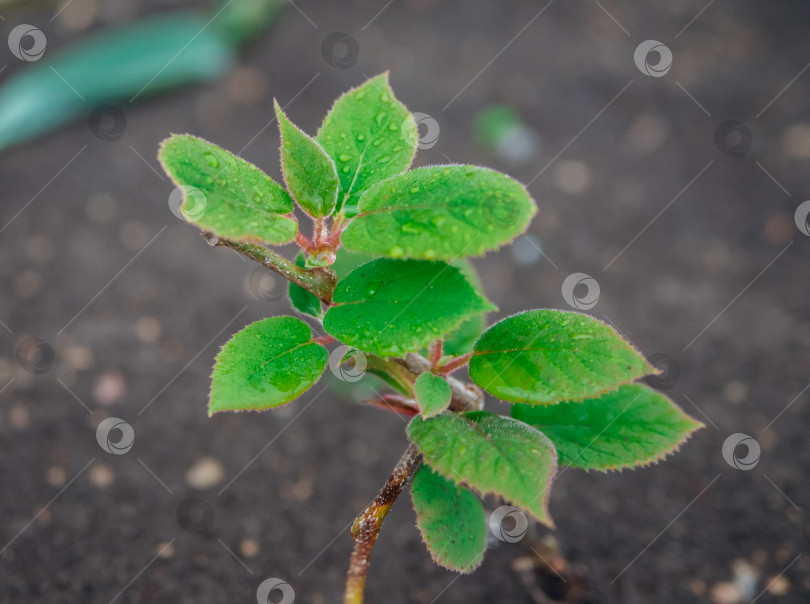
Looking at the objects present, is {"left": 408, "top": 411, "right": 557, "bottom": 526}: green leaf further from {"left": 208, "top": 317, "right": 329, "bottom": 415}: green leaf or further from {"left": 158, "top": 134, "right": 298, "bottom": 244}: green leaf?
{"left": 158, "top": 134, "right": 298, "bottom": 244}: green leaf

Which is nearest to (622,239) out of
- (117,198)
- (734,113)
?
(734,113)

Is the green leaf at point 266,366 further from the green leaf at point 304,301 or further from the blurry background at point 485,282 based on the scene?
the blurry background at point 485,282

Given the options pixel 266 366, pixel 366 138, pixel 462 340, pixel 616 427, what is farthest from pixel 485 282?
pixel 266 366

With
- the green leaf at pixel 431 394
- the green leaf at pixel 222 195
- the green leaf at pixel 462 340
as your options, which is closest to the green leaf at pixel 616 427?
the green leaf at pixel 462 340

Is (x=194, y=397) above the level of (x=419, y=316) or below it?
below

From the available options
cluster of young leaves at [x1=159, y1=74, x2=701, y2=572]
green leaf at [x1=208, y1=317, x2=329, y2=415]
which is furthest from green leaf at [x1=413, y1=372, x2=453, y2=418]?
green leaf at [x1=208, y1=317, x2=329, y2=415]

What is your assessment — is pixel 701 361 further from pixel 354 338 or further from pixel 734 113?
pixel 354 338
